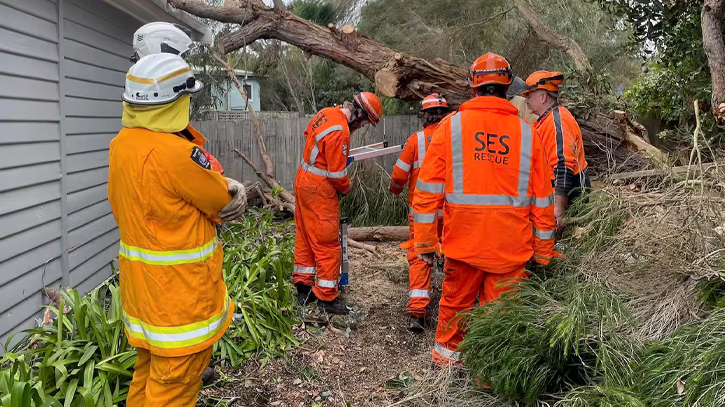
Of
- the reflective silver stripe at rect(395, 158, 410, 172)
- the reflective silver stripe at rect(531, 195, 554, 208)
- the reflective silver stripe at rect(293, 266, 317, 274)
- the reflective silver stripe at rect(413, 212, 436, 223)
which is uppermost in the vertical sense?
the reflective silver stripe at rect(395, 158, 410, 172)

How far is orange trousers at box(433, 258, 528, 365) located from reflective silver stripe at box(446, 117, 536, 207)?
40cm

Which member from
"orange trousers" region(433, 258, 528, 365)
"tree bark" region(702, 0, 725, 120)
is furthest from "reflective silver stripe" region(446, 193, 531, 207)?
"tree bark" region(702, 0, 725, 120)

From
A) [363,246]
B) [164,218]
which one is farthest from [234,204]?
[363,246]

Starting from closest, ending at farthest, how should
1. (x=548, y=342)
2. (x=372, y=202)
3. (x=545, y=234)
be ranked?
(x=548, y=342)
(x=545, y=234)
(x=372, y=202)

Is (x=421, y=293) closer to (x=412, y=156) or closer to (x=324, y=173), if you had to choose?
(x=412, y=156)

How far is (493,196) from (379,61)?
4.27 metres

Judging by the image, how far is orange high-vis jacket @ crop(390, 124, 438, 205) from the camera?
4.77 meters

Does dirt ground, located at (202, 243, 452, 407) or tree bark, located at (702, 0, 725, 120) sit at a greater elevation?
tree bark, located at (702, 0, 725, 120)

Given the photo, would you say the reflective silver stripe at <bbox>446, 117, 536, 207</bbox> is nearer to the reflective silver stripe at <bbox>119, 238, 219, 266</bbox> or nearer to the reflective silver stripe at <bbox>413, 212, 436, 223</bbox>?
the reflective silver stripe at <bbox>413, 212, 436, 223</bbox>

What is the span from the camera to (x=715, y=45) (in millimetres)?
4156

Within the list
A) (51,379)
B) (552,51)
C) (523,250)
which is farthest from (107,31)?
(552,51)

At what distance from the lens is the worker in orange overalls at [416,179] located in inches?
183

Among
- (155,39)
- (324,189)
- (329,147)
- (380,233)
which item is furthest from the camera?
(380,233)

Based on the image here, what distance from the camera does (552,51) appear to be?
9.86m
